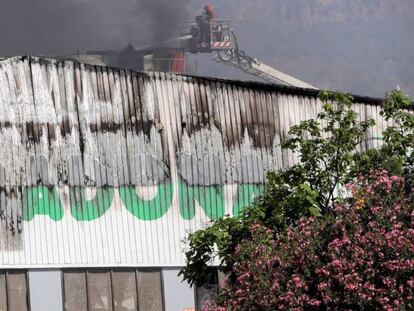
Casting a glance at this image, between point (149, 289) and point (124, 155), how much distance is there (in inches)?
158

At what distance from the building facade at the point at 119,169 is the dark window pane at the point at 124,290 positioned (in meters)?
0.04

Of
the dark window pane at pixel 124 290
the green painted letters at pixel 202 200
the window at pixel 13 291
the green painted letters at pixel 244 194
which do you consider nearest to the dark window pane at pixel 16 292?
the window at pixel 13 291

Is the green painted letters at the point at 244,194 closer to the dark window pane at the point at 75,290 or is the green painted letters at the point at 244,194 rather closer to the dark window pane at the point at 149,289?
the dark window pane at the point at 149,289

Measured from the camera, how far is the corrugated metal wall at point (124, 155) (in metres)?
36.7

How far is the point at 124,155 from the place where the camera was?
37500mm

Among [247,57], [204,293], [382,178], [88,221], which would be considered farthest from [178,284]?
[247,57]

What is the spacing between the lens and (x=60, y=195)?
3697 cm

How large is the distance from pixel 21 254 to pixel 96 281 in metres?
2.32

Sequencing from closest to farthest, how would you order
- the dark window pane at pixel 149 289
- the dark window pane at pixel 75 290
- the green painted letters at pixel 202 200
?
the dark window pane at pixel 75 290 < the dark window pane at pixel 149 289 < the green painted letters at pixel 202 200

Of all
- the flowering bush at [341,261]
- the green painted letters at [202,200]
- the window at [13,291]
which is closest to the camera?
the flowering bush at [341,261]

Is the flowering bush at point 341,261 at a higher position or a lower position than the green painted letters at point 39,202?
lower

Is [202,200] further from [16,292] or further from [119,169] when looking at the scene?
[16,292]

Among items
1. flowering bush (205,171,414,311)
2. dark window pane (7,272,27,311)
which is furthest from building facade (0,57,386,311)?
flowering bush (205,171,414,311)

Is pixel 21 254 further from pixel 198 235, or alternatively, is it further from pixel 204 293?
pixel 198 235
